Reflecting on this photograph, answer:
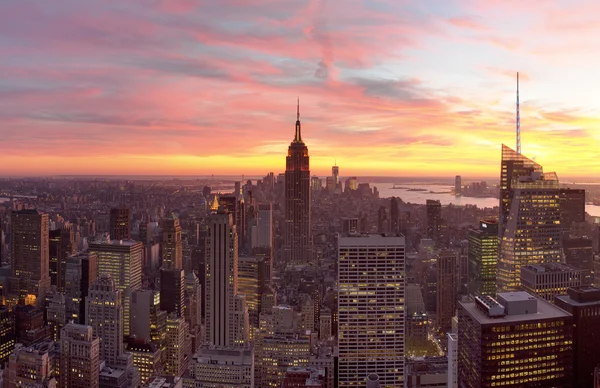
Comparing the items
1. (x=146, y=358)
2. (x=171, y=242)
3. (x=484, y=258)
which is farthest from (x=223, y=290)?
(x=484, y=258)

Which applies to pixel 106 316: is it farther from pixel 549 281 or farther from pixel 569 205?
pixel 569 205

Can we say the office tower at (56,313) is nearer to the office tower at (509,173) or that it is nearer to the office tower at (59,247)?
the office tower at (59,247)

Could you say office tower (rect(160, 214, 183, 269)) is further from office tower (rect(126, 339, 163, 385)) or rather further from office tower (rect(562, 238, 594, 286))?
office tower (rect(562, 238, 594, 286))

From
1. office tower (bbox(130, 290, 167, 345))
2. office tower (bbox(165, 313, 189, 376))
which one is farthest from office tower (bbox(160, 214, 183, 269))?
office tower (bbox(165, 313, 189, 376))

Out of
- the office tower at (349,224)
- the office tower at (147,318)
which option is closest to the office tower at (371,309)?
the office tower at (147,318)

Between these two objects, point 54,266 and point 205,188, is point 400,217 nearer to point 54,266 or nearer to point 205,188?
point 205,188

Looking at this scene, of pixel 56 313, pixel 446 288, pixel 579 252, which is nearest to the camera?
pixel 56 313
